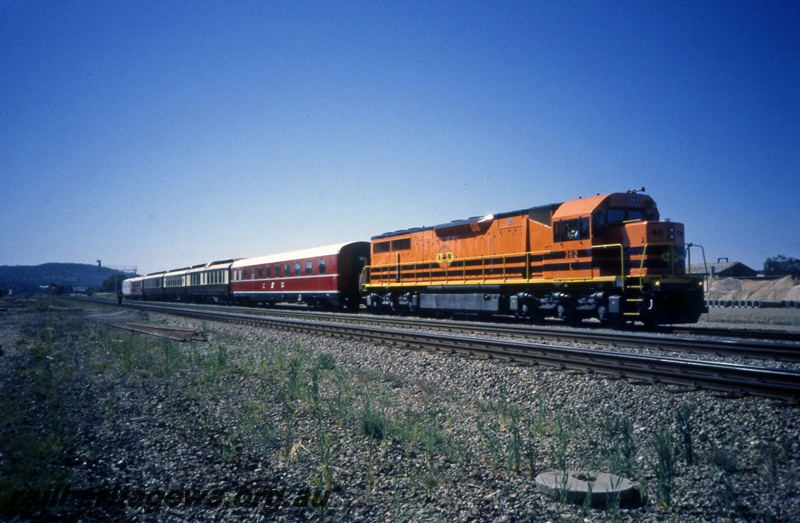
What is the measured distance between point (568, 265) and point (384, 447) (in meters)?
11.5

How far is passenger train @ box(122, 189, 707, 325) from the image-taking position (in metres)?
13.8

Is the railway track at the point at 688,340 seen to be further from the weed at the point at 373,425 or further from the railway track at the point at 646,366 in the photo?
the weed at the point at 373,425

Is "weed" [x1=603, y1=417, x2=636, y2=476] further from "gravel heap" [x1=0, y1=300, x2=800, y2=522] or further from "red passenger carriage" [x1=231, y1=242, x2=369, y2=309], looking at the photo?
"red passenger carriage" [x1=231, y1=242, x2=369, y2=309]

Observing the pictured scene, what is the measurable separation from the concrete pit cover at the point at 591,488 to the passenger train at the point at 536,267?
10408 mm

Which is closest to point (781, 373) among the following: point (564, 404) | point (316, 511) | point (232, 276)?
point (564, 404)

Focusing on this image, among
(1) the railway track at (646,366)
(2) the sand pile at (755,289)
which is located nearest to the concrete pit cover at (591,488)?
(1) the railway track at (646,366)

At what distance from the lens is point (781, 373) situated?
6941 mm

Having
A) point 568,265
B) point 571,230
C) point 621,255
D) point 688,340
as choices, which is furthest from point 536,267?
point 688,340

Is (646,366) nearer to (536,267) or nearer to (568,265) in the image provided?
(568,265)

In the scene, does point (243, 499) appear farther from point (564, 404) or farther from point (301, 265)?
point (301, 265)

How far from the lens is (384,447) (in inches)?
209

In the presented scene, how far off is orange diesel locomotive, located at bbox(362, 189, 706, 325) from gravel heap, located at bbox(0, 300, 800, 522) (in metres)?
6.84

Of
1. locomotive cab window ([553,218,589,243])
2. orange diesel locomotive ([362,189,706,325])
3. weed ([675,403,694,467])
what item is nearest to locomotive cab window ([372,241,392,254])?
orange diesel locomotive ([362,189,706,325])

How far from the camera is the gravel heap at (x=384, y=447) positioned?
4.02 meters
